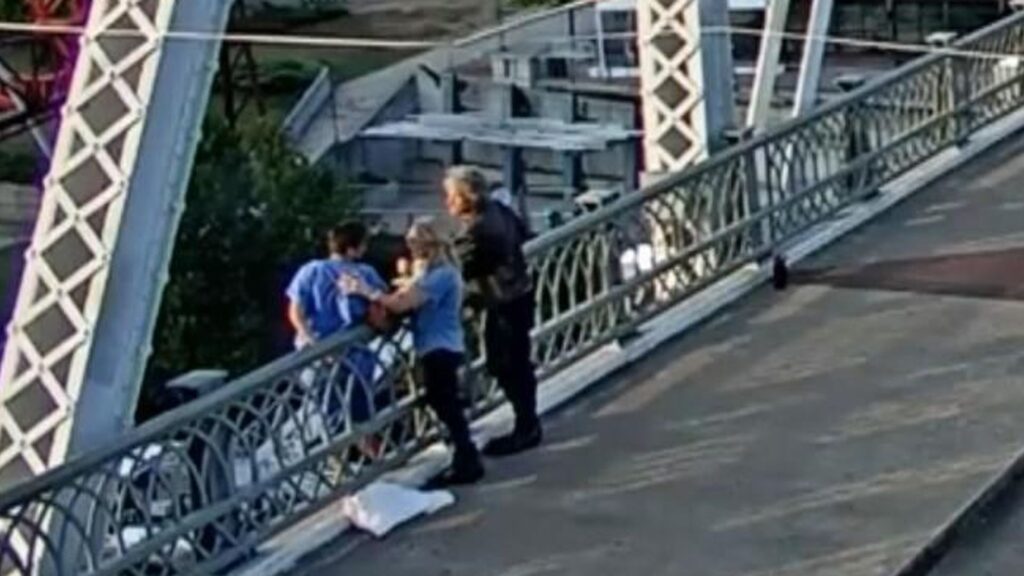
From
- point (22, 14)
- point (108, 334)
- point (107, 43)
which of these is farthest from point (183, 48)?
point (22, 14)

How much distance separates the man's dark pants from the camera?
11.2 metres

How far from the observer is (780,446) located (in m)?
11.4

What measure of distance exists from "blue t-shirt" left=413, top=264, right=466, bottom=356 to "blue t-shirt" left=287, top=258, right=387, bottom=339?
0.28 m

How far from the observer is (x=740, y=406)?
12.1 meters

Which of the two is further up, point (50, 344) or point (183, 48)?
point (183, 48)

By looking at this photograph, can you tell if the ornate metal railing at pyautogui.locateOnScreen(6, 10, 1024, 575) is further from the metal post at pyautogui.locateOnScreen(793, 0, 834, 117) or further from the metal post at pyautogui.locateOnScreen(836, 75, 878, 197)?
the metal post at pyautogui.locateOnScreen(793, 0, 834, 117)

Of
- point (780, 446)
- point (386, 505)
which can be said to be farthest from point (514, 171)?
point (386, 505)

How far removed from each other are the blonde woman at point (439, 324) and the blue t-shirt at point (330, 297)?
9cm

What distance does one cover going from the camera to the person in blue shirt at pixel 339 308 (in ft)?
34.6

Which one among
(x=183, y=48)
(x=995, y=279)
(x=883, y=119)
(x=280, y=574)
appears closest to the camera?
(x=183, y=48)

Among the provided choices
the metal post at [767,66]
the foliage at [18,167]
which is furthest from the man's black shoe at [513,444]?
the foliage at [18,167]

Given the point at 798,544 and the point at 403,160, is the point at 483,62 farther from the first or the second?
the point at 798,544

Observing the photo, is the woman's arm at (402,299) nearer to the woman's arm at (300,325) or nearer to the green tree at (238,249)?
the woman's arm at (300,325)

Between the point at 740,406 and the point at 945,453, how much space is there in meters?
1.27
